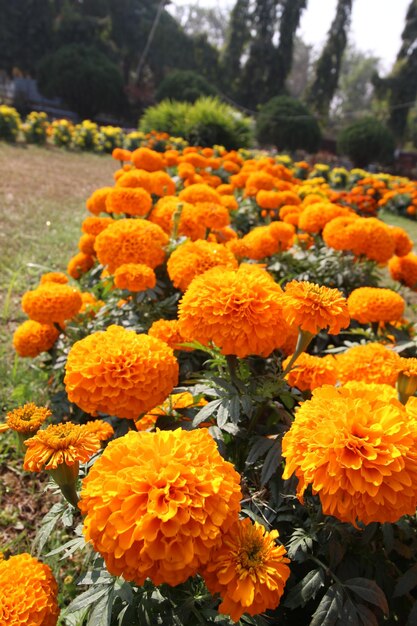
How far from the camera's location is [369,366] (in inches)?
66.9

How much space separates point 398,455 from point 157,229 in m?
1.69

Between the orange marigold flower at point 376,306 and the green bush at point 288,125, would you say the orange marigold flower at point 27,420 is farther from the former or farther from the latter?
the green bush at point 288,125

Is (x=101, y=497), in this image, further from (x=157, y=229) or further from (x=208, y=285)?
(x=157, y=229)

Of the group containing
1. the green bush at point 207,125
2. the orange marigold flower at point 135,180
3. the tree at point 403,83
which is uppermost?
the tree at point 403,83

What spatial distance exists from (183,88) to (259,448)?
2418 cm

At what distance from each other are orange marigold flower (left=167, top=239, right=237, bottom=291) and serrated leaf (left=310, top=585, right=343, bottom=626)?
1166 millimetres

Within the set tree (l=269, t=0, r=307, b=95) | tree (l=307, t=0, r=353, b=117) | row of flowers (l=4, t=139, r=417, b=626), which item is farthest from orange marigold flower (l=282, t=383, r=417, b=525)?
tree (l=307, t=0, r=353, b=117)

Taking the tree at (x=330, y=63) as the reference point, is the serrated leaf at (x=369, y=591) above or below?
below

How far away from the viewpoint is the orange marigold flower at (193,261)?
1877 mm

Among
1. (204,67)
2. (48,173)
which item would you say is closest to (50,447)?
(48,173)

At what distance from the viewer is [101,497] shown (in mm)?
838

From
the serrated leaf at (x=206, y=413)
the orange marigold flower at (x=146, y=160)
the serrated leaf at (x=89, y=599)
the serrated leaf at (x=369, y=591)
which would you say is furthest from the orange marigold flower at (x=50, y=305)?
the orange marigold flower at (x=146, y=160)

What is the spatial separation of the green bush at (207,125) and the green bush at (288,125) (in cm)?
973

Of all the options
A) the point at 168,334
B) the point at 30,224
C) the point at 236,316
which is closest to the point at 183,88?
the point at 30,224
